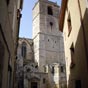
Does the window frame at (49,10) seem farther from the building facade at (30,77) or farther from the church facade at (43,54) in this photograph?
the building facade at (30,77)

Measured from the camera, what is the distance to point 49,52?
4203 cm

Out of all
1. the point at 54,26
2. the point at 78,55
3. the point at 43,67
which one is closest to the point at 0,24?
the point at 78,55

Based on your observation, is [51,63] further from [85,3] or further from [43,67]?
[85,3]

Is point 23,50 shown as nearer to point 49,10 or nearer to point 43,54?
point 43,54

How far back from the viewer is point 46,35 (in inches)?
1705

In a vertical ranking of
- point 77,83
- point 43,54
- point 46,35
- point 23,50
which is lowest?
point 77,83

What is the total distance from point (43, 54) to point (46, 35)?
16.3ft

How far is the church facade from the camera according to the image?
34.9m

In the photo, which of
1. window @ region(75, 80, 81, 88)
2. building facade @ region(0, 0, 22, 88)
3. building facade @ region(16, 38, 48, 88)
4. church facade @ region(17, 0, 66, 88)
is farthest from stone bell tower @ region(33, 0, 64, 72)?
building facade @ region(0, 0, 22, 88)

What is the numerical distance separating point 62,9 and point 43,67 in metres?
26.9

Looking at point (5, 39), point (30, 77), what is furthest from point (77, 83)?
point (30, 77)

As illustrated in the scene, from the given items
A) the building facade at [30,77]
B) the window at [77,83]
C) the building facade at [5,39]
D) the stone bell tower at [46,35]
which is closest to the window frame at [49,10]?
the stone bell tower at [46,35]

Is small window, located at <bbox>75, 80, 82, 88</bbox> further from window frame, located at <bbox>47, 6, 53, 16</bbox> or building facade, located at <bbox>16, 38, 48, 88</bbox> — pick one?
window frame, located at <bbox>47, 6, 53, 16</bbox>

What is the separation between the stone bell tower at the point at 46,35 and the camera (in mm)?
41156
